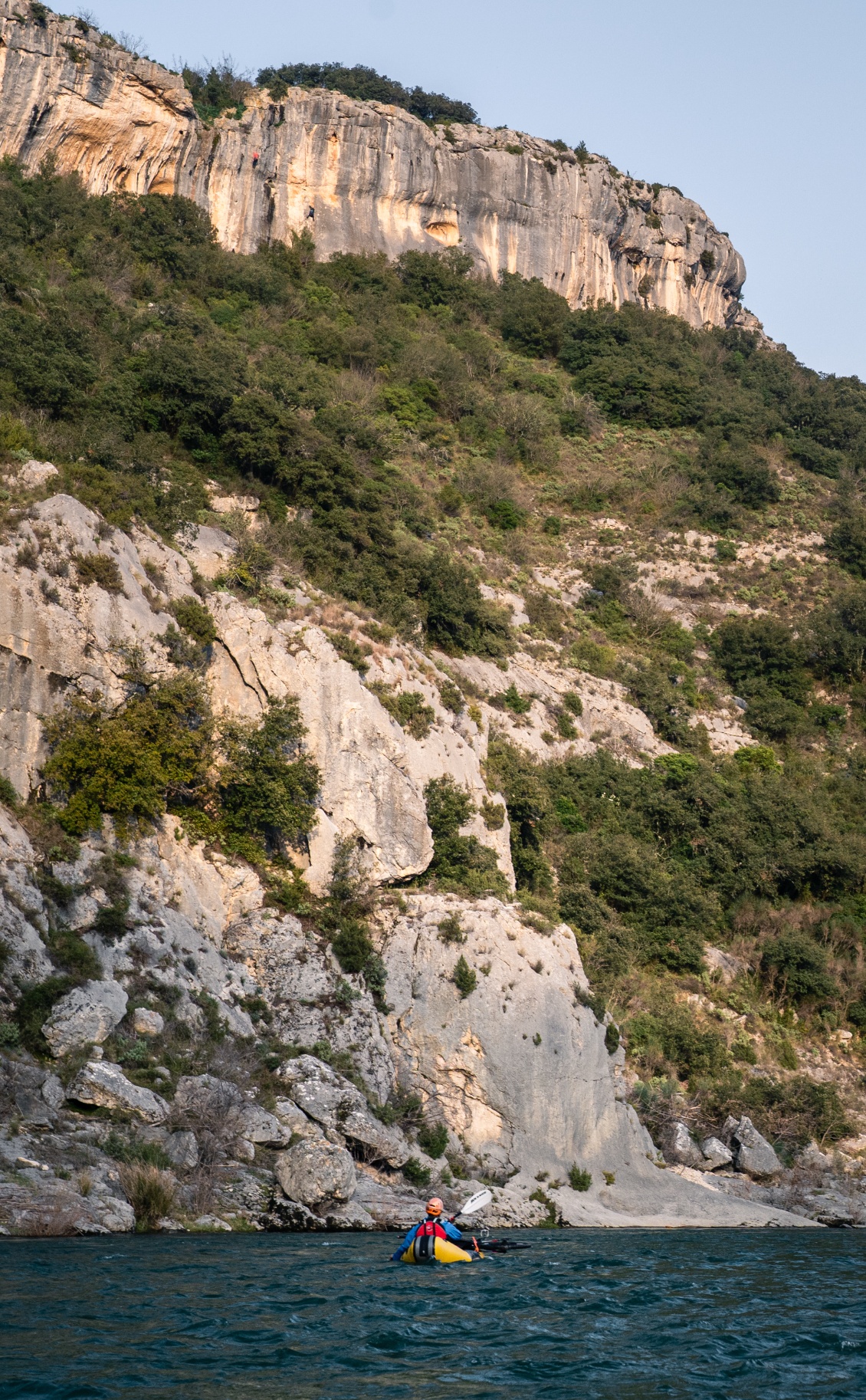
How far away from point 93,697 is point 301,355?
31298mm

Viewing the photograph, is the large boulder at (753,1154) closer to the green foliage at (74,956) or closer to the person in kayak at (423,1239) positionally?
the person in kayak at (423,1239)

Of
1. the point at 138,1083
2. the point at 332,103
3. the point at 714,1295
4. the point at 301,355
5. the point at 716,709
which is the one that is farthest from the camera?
the point at 332,103

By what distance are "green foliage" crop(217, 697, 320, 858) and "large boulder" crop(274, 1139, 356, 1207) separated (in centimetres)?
814

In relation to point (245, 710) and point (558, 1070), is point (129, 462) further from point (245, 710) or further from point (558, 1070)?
point (558, 1070)

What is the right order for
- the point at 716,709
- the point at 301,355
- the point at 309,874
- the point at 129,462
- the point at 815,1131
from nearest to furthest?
the point at 309,874 < the point at 815,1131 < the point at 129,462 < the point at 716,709 < the point at 301,355

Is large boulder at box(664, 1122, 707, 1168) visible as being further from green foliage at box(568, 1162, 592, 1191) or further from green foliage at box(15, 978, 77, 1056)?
green foliage at box(15, 978, 77, 1056)

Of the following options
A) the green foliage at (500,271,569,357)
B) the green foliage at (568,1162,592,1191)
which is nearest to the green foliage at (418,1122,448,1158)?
the green foliage at (568,1162,592,1191)

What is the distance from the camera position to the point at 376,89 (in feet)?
252

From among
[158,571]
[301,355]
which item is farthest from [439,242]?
[158,571]

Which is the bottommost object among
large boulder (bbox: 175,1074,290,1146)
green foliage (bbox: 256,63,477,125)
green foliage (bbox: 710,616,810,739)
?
large boulder (bbox: 175,1074,290,1146)

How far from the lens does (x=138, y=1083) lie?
18.8 meters

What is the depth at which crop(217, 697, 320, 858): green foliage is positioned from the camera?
84.5 feet

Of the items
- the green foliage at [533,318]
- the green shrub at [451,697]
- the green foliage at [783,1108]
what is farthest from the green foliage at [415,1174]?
the green foliage at [533,318]

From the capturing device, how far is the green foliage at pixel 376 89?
76.3 meters
